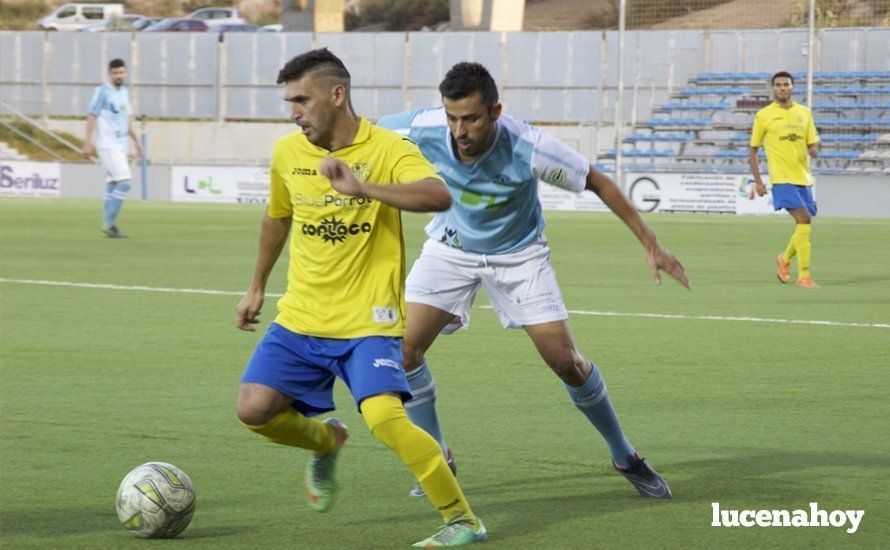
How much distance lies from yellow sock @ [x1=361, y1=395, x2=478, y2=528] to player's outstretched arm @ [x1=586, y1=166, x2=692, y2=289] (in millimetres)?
1257

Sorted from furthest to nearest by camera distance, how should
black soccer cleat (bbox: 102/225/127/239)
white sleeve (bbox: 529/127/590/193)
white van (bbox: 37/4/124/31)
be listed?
white van (bbox: 37/4/124/31) < black soccer cleat (bbox: 102/225/127/239) < white sleeve (bbox: 529/127/590/193)

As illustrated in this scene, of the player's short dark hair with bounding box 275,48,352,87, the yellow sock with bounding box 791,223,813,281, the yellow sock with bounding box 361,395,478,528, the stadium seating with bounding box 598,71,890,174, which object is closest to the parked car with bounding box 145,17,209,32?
the stadium seating with bounding box 598,71,890,174

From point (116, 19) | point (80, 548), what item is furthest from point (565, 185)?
point (116, 19)

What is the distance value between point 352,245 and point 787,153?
11.8 metres

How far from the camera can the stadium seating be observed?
34.3 metres

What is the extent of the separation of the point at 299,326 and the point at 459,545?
0.94 metres

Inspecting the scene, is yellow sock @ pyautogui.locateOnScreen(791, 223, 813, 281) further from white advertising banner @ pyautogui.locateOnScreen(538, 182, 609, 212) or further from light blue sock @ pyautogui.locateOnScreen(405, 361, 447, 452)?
white advertising banner @ pyautogui.locateOnScreen(538, 182, 609, 212)

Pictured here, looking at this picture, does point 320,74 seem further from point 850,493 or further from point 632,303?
point 632,303

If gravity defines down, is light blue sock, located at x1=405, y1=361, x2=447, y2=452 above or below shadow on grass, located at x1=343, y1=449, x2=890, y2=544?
above

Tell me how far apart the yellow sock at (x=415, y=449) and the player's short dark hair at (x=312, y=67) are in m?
1.13

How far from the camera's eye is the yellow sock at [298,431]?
536 centimetres

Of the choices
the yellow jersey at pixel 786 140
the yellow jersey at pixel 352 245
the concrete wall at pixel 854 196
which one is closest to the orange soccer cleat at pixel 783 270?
the yellow jersey at pixel 786 140

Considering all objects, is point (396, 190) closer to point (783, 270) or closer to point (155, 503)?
point (155, 503)

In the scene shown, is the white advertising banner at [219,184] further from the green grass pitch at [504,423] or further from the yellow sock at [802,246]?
the yellow sock at [802,246]
